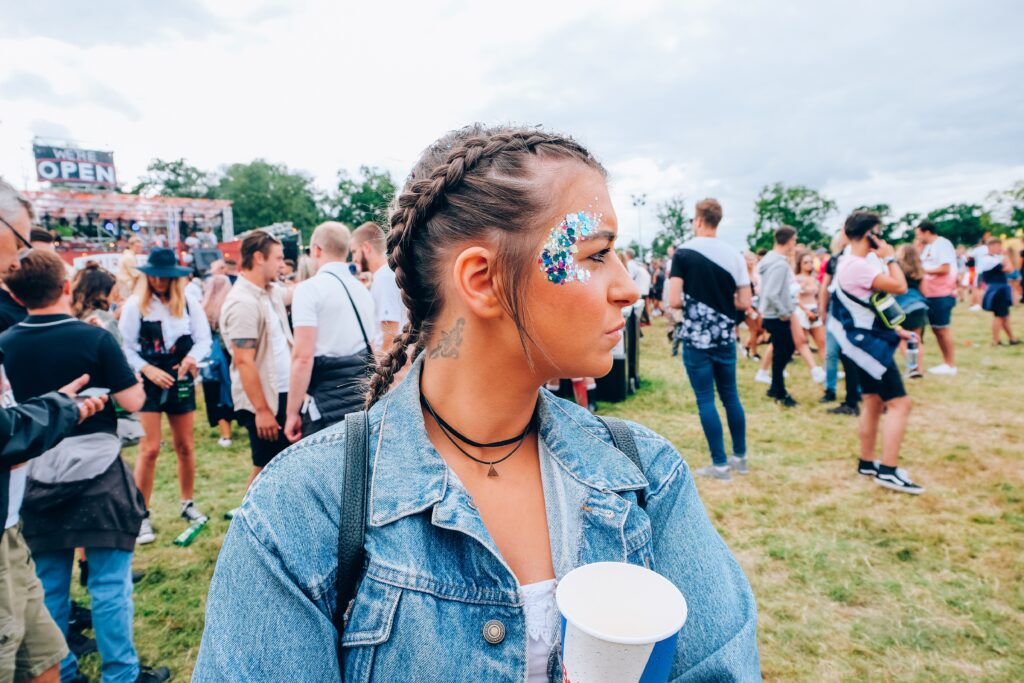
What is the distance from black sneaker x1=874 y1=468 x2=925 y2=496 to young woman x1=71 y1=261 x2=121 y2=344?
6.47 m

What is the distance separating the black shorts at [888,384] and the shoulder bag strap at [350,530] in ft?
15.5

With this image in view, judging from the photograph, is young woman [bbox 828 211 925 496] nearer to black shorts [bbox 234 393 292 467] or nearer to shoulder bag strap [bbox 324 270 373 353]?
shoulder bag strap [bbox 324 270 373 353]

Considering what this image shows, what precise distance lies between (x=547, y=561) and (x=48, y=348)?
2.88m

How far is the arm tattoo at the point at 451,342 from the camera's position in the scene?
1.35m

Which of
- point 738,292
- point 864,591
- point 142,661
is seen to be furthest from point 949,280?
point 142,661

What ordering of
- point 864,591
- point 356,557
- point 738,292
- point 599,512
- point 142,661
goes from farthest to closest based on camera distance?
point 738,292, point 864,591, point 142,661, point 599,512, point 356,557

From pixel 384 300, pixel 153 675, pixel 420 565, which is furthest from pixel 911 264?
pixel 153 675

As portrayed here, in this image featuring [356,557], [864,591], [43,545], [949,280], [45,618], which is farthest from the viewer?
[949,280]

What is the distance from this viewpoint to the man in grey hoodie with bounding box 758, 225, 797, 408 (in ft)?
23.6

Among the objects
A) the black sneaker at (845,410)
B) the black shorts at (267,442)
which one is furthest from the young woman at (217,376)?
the black sneaker at (845,410)

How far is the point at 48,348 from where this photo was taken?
9.07 ft

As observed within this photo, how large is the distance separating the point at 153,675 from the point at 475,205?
323 centimetres

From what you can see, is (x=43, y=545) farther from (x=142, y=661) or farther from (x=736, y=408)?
Answer: (x=736, y=408)

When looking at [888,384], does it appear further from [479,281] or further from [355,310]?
[479,281]
